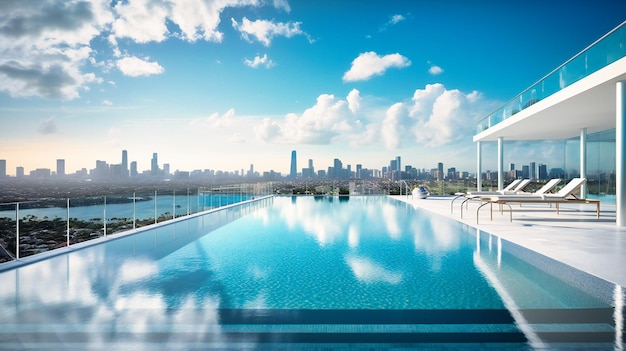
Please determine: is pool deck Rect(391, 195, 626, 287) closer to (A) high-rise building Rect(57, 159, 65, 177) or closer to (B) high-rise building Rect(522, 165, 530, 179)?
(B) high-rise building Rect(522, 165, 530, 179)

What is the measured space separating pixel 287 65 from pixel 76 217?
15.3 metres

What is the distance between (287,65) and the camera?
19812mm

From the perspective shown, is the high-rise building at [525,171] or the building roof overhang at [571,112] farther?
the high-rise building at [525,171]

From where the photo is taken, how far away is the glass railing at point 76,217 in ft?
17.2

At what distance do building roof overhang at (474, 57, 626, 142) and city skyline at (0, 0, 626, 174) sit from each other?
3534mm

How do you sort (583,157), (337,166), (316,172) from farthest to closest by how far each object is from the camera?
(337,166) < (316,172) < (583,157)

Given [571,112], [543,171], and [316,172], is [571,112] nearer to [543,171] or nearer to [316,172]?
[543,171]

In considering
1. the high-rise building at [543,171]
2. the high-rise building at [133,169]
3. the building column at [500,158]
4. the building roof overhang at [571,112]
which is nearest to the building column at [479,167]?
the building roof overhang at [571,112]

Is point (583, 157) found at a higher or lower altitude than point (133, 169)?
lower

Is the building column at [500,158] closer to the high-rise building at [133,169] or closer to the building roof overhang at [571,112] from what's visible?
the building roof overhang at [571,112]

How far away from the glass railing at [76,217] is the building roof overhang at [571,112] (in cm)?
1116

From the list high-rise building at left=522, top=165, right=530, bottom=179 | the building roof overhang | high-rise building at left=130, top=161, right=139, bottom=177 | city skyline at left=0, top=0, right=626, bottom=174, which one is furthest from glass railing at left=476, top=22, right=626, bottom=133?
high-rise building at left=130, top=161, right=139, bottom=177

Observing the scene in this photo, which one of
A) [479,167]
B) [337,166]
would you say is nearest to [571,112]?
[479,167]

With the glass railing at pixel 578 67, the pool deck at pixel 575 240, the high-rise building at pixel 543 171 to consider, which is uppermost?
the glass railing at pixel 578 67
